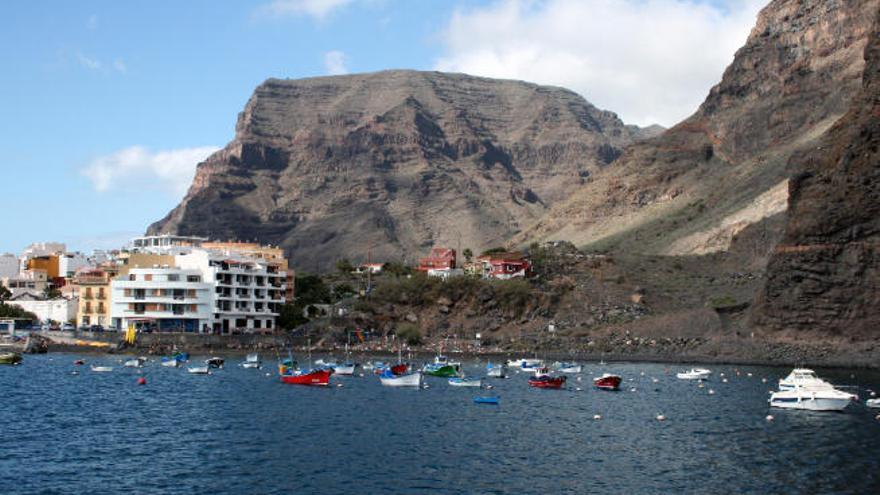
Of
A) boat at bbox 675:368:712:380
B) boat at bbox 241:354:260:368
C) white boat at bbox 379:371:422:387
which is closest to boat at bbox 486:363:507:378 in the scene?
white boat at bbox 379:371:422:387

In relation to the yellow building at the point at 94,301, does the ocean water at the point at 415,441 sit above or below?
below

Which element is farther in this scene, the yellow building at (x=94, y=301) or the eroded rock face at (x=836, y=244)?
the yellow building at (x=94, y=301)

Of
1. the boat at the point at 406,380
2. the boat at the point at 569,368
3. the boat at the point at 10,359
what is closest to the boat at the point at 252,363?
the boat at the point at 406,380

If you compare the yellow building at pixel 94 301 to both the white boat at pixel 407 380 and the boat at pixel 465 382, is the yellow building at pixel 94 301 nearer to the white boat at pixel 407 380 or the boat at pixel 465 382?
the white boat at pixel 407 380

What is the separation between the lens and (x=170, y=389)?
324 ft

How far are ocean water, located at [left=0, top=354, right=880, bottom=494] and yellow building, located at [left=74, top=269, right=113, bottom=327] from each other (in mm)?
58010

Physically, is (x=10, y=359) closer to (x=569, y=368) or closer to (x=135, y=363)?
(x=135, y=363)

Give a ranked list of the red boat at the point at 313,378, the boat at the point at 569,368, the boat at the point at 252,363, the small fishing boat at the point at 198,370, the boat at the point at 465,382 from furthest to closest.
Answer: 1. the boat at the point at 252,363
2. the boat at the point at 569,368
3. the small fishing boat at the point at 198,370
4. the red boat at the point at 313,378
5. the boat at the point at 465,382

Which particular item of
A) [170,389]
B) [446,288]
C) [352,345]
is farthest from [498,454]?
[446,288]

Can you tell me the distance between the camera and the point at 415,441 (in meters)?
66.2

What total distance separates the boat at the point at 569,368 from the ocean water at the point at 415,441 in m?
21.3

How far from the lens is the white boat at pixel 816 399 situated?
82375 millimetres

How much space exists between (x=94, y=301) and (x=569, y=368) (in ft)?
264

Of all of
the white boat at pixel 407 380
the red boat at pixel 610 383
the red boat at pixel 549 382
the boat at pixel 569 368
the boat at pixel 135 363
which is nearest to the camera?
the red boat at pixel 610 383
